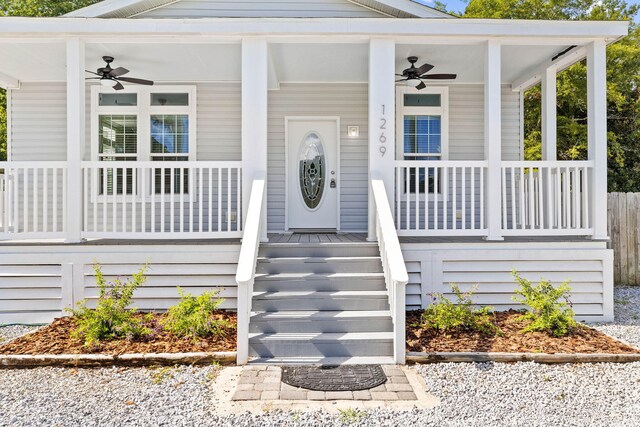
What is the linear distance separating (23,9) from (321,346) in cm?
1589

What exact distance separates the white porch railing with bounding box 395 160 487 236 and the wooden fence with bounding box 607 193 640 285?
6.72ft

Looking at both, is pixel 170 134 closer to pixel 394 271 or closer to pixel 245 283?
pixel 245 283

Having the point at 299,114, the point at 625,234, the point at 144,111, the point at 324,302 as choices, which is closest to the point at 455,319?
the point at 324,302

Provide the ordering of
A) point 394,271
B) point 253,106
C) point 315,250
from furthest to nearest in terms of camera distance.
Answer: point 253,106 → point 315,250 → point 394,271

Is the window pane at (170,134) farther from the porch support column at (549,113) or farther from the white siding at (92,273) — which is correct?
the porch support column at (549,113)

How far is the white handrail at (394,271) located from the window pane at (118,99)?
444 cm

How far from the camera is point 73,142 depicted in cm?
496

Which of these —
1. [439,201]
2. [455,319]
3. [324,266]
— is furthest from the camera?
[439,201]

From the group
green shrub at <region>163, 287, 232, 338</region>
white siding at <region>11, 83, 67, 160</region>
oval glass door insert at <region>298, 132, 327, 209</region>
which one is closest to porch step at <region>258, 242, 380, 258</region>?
green shrub at <region>163, 287, 232, 338</region>

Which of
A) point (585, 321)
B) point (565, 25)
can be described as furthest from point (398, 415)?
point (565, 25)

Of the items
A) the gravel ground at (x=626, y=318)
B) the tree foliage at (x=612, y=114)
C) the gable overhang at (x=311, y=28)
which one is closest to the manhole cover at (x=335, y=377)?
the gravel ground at (x=626, y=318)

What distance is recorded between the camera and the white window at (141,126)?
6922 millimetres

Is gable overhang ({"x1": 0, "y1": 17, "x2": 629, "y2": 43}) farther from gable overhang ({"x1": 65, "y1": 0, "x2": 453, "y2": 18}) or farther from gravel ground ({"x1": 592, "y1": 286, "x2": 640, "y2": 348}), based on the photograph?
gravel ground ({"x1": 592, "y1": 286, "x2": 640, "y2": 348})

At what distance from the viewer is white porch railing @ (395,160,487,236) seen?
497cm
